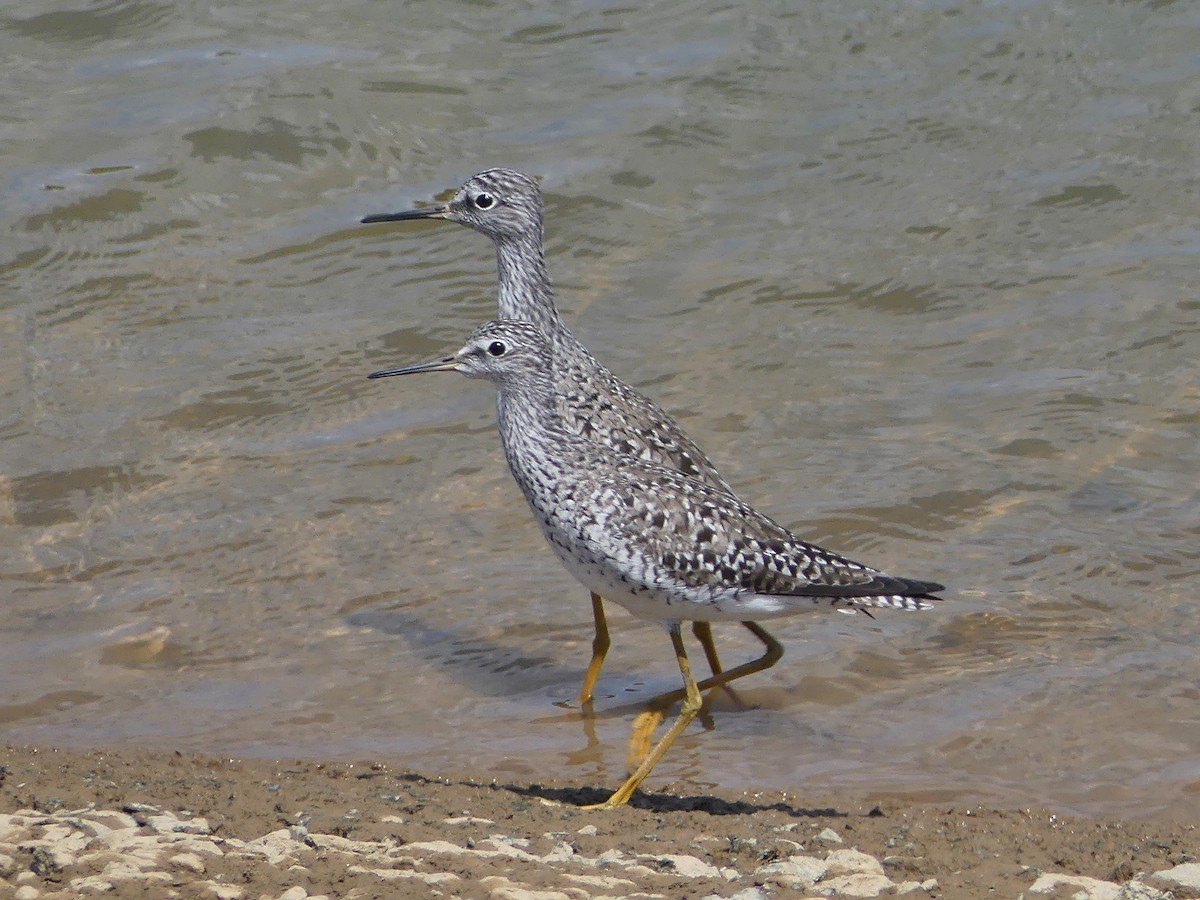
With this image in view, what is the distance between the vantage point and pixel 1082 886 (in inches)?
183

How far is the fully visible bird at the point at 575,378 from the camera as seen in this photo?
7.00 m

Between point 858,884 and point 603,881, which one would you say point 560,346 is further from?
point 858,884

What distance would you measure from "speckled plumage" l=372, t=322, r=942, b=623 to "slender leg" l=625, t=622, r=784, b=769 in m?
0.47

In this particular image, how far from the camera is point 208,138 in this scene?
1184cm

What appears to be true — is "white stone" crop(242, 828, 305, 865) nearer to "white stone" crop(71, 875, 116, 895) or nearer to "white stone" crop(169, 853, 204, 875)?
"white stone" crop(169, 853, 204, 875)

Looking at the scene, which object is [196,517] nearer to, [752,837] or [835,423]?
[835,423]

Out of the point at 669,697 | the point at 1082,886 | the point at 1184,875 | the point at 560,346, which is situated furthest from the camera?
the point at 560,346

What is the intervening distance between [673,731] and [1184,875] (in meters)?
2.04

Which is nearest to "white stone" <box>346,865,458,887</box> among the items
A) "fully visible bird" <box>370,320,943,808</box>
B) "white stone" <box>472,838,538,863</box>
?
"white stone" <box>472,838,538,863</box>

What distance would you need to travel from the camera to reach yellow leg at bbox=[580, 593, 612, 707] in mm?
6914

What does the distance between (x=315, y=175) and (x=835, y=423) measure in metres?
4.65

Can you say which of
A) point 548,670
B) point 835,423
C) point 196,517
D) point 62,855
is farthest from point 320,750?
point 835,423

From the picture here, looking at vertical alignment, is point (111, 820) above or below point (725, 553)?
below

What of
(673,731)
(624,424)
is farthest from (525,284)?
(673,731)
